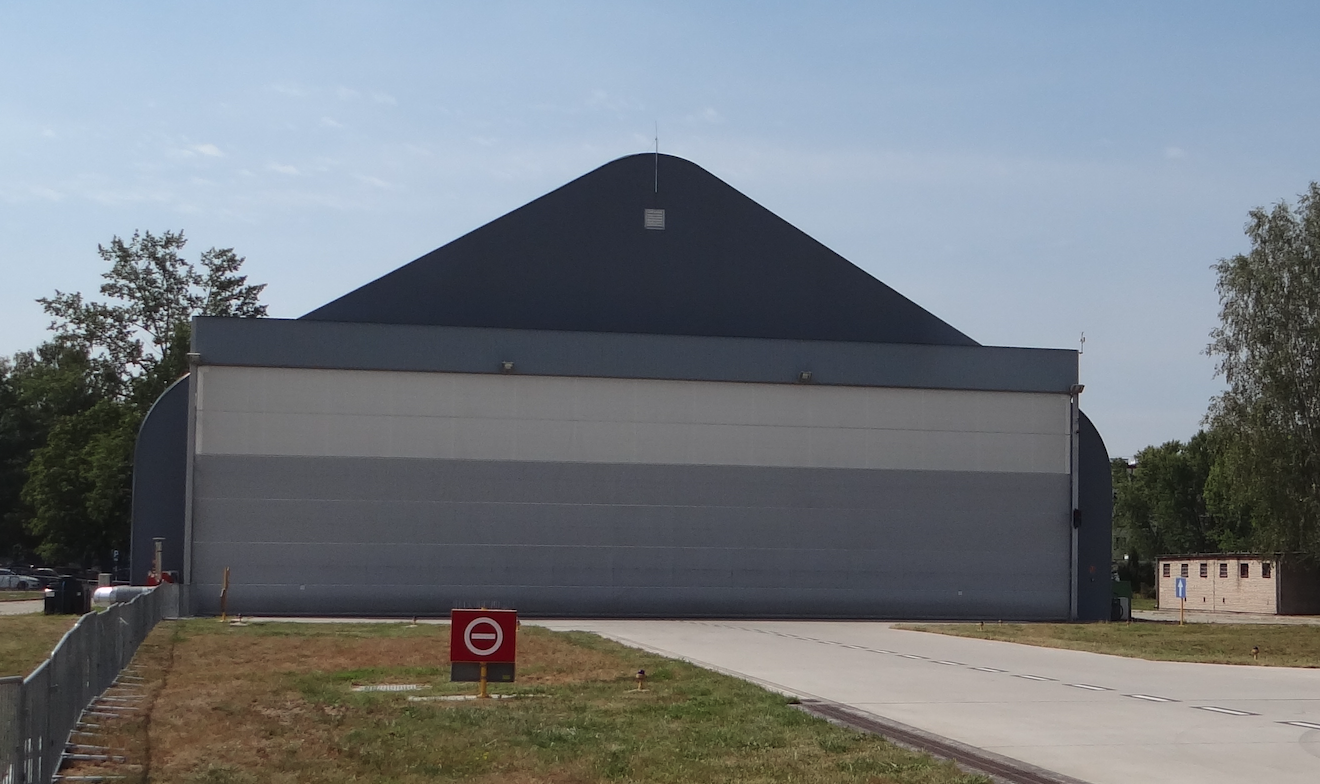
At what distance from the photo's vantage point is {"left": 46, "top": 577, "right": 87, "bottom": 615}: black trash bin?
134 ft

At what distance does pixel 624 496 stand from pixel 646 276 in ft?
27.2

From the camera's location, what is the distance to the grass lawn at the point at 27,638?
78.1 ft

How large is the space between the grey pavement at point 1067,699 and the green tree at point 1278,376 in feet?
73.5

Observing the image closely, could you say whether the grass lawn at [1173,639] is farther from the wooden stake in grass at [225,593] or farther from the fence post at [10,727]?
the fence post at [10,727]

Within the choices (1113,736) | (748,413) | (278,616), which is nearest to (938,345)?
(748,413)

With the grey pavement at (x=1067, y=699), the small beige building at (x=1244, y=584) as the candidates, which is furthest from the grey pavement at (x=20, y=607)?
the small beige building at (x=1244, y=584)

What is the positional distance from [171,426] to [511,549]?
1121cm

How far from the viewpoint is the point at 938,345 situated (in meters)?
47.7

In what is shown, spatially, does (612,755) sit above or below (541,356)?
below

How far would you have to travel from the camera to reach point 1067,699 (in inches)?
704

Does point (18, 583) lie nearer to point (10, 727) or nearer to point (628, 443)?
point (628, 443)

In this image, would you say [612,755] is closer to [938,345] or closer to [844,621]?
[844,621]

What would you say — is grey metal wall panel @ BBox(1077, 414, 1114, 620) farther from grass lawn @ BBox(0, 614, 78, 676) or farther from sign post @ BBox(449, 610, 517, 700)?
sign post @ BBox(449, 610, 517, 700)

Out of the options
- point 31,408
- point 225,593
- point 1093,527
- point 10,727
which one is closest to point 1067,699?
point 10,727
